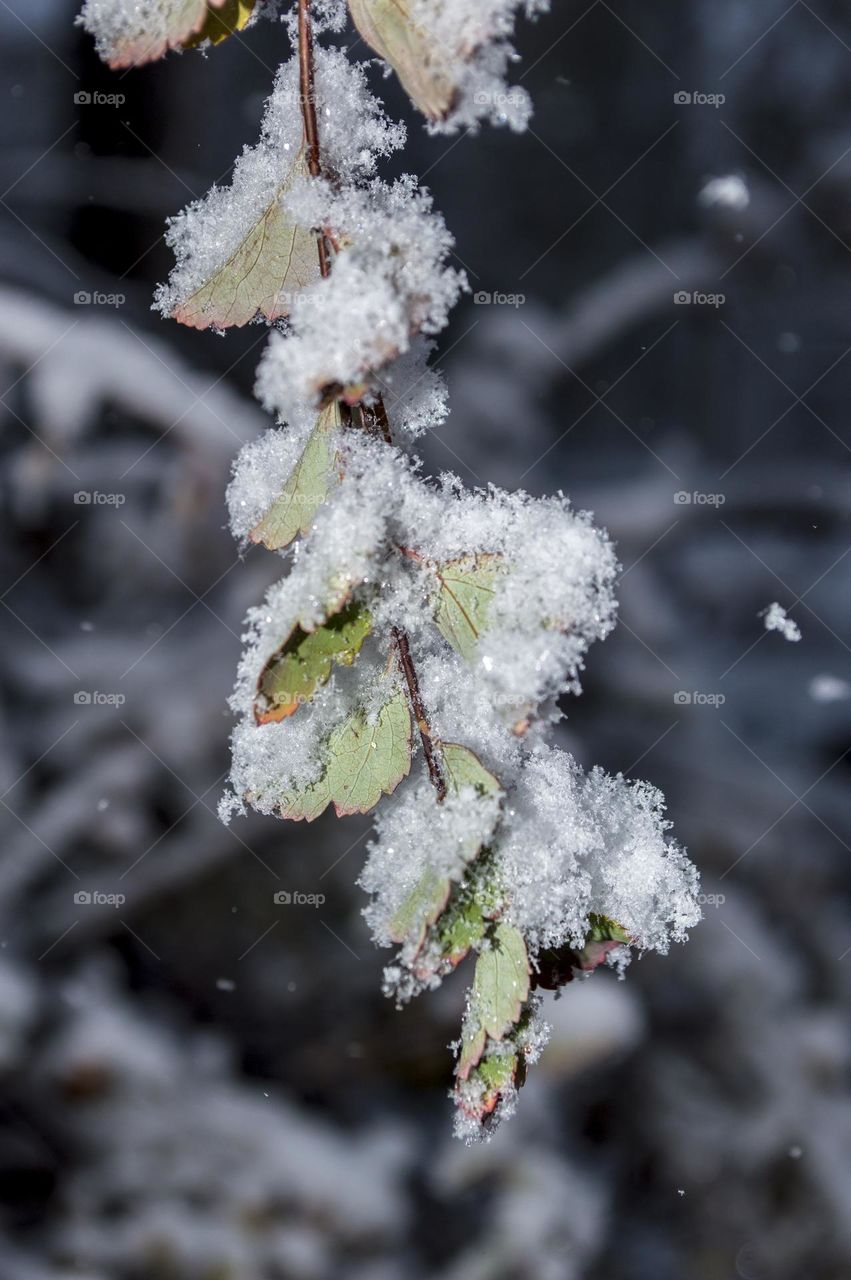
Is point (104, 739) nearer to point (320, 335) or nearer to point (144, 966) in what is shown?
point (144, 966)

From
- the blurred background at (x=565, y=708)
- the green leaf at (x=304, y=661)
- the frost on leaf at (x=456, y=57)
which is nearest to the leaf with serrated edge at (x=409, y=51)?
the frost on leaf at (x=456, y=57)

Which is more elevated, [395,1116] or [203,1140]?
[395,1116]

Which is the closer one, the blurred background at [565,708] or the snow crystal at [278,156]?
the snow crystal at [278,156]

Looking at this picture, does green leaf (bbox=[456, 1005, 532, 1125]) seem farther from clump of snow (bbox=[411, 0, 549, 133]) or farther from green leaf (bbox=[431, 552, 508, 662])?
clump of snow (bbox=[411, 0, 549, 133])

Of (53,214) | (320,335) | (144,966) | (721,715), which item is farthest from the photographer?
(721,715)

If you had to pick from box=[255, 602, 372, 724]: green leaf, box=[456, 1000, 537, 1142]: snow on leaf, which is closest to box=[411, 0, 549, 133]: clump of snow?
box=[255, 602, 372, 724]: green leaf

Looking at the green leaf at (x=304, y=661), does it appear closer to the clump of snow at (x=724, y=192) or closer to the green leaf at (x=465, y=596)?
the green leaf at (x=465, y=596)

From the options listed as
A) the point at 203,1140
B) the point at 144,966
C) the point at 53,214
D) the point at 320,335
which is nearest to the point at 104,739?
the point at 144,966

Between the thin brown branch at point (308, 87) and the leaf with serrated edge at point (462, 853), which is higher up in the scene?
the thin brown branch at point (308, 87)
